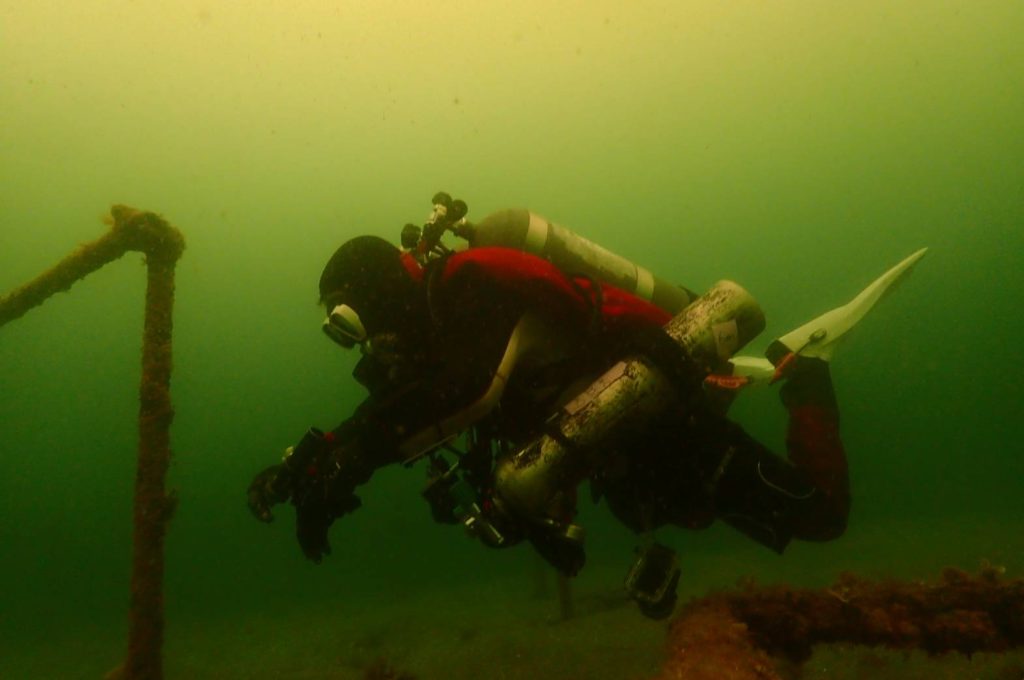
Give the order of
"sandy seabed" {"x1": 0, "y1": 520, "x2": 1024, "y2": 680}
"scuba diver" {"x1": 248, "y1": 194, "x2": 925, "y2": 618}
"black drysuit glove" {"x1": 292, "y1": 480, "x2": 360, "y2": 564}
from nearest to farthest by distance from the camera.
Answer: "scuba diver" {"x1": 248, "y1": 194, "x2": 925, "y2": 618} → "black drysuit glove" {"x1": 292, "y1": 480, "x2": 360, "y2": 564} → "sandy seabed" {"x1": 0, "y1": 520, "x2": 1024, "y2": 680}

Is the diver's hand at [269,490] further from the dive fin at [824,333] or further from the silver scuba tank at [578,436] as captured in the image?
the dive fin at [824,333]

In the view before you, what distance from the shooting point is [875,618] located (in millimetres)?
2350

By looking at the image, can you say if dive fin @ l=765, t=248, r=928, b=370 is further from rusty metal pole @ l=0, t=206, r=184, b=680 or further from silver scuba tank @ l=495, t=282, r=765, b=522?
rusty metal pole @ l=0, t=206, r=184, b=680

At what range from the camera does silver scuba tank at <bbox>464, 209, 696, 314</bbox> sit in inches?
157

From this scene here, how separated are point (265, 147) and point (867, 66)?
164 ft

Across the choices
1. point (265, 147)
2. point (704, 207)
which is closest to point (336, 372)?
point (265, 147)

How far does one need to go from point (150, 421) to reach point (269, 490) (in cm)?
177

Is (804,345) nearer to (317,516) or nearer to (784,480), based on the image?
(784,480)

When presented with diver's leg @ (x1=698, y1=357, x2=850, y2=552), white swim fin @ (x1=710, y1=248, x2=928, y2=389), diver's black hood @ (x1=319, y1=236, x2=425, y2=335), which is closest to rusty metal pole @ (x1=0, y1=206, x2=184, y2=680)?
diver's black hood @ (x1=319, y1=236, x2=425, y2=335)

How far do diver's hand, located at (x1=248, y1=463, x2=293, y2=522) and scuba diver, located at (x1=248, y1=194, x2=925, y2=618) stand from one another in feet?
0.04

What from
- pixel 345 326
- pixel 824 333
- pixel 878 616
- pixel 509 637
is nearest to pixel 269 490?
pixel 345 326

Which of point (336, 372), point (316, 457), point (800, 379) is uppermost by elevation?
point (316, 457)

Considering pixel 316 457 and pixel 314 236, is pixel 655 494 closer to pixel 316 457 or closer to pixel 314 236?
pixel 316 457

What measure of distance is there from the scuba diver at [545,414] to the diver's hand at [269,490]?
0.01 meters
